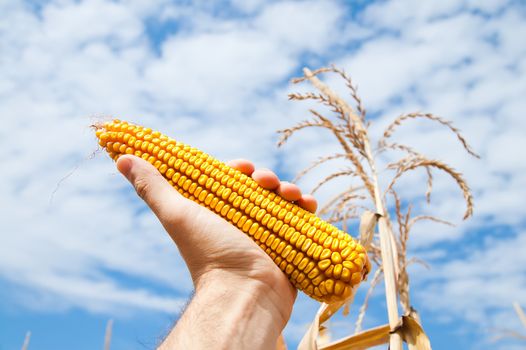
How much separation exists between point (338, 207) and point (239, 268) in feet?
5.86

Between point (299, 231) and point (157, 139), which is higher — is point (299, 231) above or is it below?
below

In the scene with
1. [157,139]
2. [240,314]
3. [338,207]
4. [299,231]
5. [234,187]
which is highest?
[338,207]

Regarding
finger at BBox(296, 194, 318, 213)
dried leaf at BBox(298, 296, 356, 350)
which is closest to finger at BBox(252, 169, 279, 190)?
finger at BBox(296, 194, 318, 213)

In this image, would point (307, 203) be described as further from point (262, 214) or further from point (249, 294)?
point (249, 294)

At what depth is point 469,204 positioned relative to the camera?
3.73m

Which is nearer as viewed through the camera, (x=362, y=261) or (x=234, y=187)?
(x=362, y=261)

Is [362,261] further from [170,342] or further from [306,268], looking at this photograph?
[170,342]

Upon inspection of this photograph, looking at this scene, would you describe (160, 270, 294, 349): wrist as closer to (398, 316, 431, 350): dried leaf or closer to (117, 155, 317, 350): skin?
(117, 155, 317, 350): skin

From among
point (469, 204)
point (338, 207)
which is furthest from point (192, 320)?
point (469, 204)

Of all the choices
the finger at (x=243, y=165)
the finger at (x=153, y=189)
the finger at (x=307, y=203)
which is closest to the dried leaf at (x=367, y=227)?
the finger at (x=307, y=203)

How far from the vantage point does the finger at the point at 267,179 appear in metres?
2.53

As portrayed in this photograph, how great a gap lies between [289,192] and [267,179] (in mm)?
118

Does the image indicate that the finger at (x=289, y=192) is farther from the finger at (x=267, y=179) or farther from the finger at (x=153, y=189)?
the finger at (x=153, y=189)

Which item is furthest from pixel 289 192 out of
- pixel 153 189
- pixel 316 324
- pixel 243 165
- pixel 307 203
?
pixel 316 324
